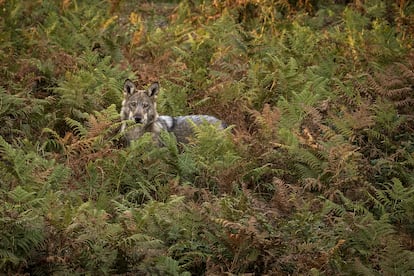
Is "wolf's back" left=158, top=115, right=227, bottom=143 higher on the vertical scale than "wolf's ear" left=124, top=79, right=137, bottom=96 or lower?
lower

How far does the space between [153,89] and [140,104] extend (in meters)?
0.33

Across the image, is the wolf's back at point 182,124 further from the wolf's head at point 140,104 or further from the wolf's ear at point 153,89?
the wolf's ear at point 153,89

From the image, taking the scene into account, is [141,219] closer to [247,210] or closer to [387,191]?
[247,210]

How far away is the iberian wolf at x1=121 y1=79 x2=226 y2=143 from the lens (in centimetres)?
1050

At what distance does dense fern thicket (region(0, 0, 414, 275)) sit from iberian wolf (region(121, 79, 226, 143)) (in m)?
0.28

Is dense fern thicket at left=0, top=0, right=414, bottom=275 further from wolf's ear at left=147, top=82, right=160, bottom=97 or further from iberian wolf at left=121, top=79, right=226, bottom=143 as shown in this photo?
wolf's ear at left=147, top=82, right=160, bottom=97

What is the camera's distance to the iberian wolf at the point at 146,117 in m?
10.5

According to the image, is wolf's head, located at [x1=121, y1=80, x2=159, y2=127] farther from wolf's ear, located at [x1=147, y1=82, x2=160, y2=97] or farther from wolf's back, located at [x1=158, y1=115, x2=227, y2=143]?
wolf's back, located at [x1=158, y1=115, x2=227, y2=143]

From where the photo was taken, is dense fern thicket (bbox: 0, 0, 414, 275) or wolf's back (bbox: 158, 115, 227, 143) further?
wolf's back (bbox: 158, 115, 227, 143)

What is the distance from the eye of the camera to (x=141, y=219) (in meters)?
7.29

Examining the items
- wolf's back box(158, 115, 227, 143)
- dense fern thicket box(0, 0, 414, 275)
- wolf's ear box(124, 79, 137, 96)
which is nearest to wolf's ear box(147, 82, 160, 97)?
wolf's ear box(124, 79, 137, 96)

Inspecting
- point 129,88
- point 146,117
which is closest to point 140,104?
point 146,117

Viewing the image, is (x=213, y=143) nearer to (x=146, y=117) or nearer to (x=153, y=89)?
(x=146, y=117)

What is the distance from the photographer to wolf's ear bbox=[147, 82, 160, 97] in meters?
10.6
